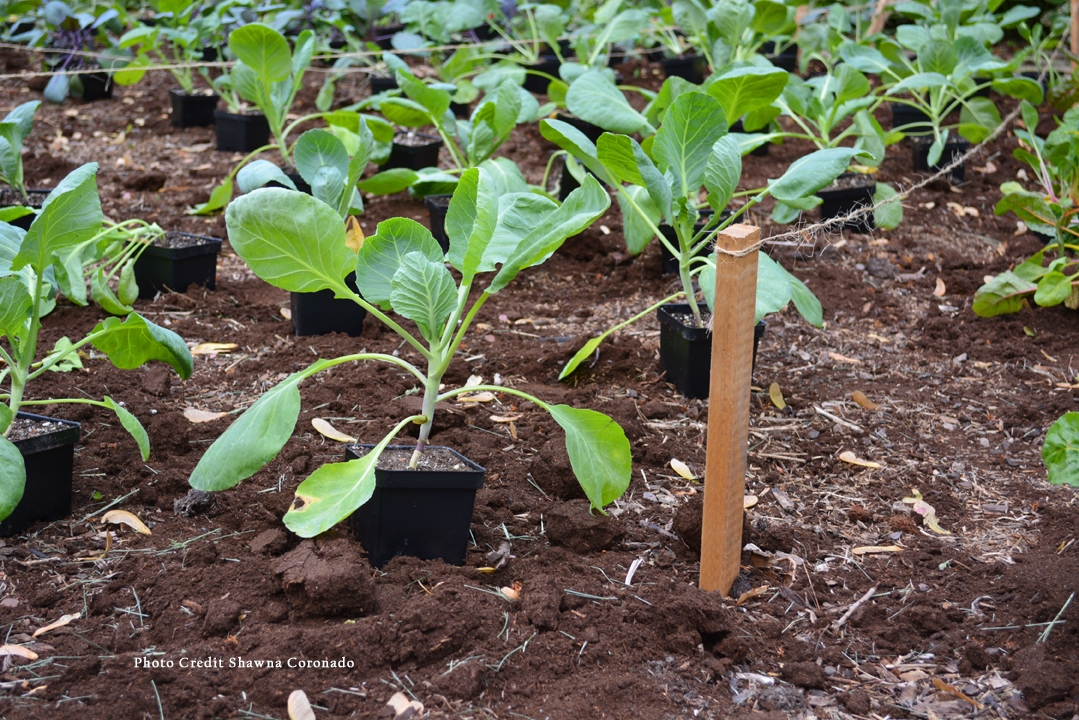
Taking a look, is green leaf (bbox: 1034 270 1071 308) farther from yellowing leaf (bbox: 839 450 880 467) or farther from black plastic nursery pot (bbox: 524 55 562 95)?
black plastic nursery pot (bbox: 524 55 562 95)

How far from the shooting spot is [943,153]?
3.99m

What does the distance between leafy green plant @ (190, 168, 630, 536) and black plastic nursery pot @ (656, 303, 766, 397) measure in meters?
0.68

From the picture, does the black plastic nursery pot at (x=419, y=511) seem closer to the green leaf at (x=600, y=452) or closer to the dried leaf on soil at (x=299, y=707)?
the green leaf at (x=600, y=452)

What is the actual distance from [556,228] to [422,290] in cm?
25

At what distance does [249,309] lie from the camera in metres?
2.82

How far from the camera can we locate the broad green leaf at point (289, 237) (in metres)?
1.48

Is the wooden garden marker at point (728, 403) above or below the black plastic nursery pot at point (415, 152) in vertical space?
below

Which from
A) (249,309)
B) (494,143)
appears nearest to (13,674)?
(249,309)

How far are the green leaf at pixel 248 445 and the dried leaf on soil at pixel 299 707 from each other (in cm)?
35

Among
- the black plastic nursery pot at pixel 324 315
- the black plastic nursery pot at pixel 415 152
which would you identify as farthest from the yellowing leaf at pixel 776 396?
the black plastic nursery pot at pixel 415 152

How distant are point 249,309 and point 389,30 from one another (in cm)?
358

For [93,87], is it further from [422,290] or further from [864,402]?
[864,402]

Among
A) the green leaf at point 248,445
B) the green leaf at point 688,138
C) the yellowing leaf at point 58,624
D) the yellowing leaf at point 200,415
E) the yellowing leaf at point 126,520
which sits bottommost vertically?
the yellowing leaf at point 58,624

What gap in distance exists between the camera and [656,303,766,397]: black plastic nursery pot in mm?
2236
